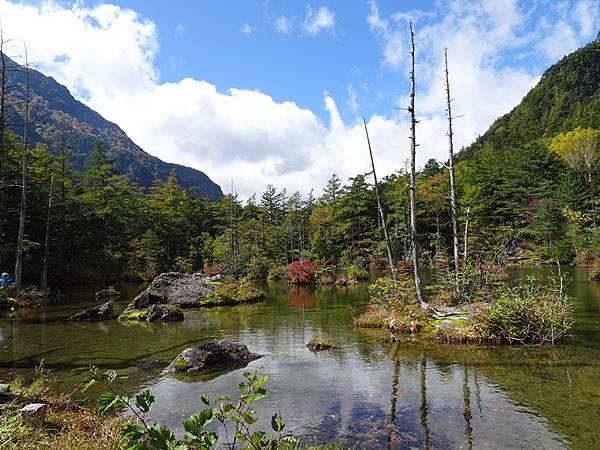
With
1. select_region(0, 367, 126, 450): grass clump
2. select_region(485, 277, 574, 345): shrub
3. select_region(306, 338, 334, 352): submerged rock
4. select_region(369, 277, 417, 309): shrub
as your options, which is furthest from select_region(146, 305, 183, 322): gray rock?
select_region(485, 277, 574, 345): shrub

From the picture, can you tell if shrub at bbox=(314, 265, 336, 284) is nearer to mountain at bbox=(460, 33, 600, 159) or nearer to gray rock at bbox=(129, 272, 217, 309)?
gray rock at bbox=(129, 272, 217, 309)

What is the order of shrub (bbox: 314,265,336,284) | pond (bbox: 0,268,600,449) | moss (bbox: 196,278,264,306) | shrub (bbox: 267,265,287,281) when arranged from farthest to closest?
1. shrub (bbox: 267,265,287,281)
2. shrub (bbox: 314,265,336,284)
3. moss (bbox: 196,278,264,306)
4. pond (bbox: 0,268,600,449)

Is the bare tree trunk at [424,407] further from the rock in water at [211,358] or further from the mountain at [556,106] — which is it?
the mountain at [556,106]

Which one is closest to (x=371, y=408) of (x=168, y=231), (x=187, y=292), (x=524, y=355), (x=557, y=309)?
(x=524, y=355)

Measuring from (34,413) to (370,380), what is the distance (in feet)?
19.2

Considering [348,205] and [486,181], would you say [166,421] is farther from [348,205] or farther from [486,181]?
[486,181]

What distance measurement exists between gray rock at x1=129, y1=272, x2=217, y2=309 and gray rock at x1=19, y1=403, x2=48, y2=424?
14674 mm

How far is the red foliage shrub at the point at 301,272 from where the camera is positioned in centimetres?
3628

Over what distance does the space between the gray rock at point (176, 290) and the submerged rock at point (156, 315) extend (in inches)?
75.3

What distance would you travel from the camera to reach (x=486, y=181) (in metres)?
58.7

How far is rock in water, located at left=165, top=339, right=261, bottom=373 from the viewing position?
30.9ft

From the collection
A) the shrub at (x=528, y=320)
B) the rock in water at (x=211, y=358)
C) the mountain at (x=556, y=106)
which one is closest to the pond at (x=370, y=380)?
the rock in water at (x=211, y=358)

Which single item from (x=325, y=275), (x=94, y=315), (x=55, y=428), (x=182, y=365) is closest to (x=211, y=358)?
(x=182, y=365)

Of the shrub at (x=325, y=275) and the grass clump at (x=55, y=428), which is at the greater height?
the shrub at (x=325, y=275)
